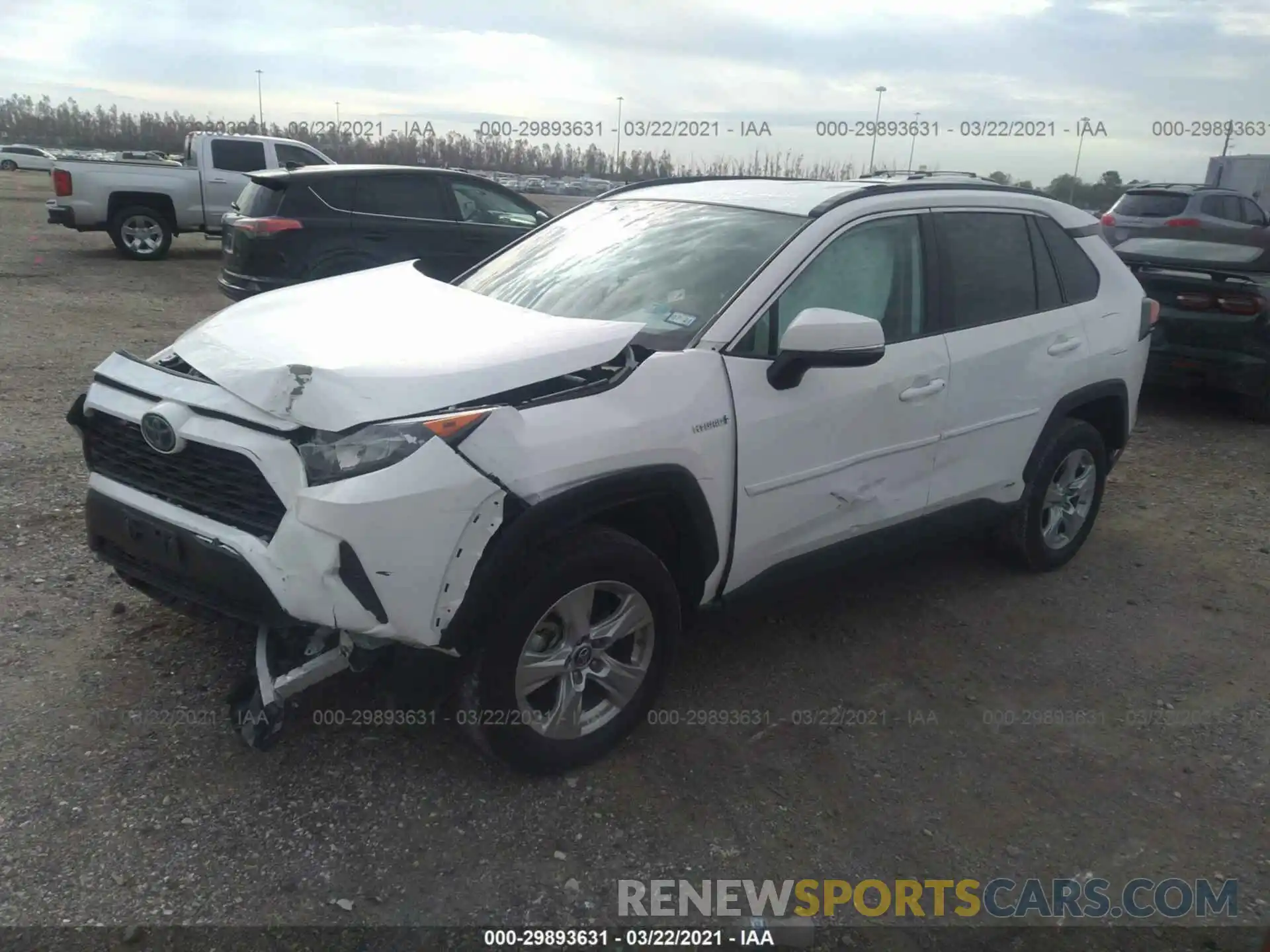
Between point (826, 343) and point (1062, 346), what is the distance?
1.83 m

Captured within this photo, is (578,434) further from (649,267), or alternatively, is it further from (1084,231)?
(1084,231)

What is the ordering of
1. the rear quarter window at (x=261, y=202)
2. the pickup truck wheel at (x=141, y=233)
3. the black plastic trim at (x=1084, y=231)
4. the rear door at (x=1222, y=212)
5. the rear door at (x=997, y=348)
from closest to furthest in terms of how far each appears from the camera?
the rear door at (x=997, y=348) < the black plastic trim at (x=1084, y=231) < the rear quarter window at (x=261, y=202) < the rear door at (x=1222, y=212) < the pickup truck wheel at (x=141, y=233)

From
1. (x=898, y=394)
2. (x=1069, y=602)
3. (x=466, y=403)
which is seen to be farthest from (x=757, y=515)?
(x=1069, y=602)

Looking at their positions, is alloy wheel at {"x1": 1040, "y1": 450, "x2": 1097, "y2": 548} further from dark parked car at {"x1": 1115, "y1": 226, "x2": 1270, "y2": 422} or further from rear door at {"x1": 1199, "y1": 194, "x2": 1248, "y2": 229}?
rear door at {"x1": 1199, "y1": 194, "x2": 1248, "y2": 229}

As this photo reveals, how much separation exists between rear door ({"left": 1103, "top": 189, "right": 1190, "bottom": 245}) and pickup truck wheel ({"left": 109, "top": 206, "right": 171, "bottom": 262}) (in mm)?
13086

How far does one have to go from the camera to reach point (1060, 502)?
480 cm

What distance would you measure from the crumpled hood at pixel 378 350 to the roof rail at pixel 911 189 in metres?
1.00

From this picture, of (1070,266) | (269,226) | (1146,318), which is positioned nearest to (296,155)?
(269,226)

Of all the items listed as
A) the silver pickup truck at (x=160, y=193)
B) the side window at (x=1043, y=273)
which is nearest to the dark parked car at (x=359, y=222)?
the silver pickup truck at (x=160, y=193)

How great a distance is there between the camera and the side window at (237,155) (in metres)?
14.8

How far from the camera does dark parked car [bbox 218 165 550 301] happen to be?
9.28 m

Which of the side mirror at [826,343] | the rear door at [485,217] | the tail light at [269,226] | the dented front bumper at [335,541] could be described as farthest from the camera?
the rear door at [485,217]

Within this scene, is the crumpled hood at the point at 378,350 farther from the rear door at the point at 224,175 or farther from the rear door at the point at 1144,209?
the rear door at the point at 224,175

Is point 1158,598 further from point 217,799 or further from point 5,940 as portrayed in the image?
point 5,940
